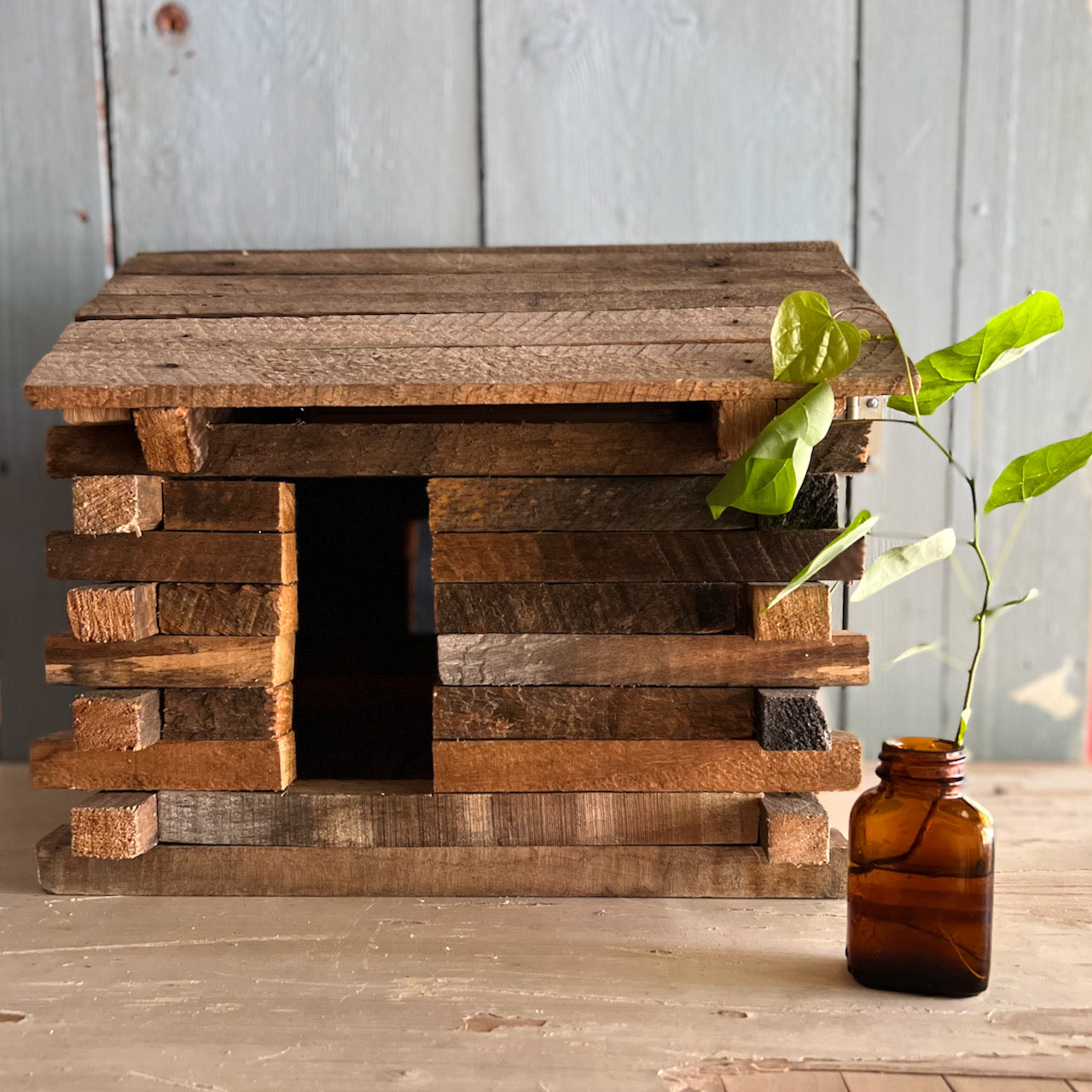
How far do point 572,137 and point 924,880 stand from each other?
3.66 feet

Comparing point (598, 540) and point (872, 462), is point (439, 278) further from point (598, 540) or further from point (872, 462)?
point (872, 462)

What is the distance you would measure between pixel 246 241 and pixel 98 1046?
1.10m

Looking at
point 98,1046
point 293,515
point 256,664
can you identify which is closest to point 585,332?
point 293,515

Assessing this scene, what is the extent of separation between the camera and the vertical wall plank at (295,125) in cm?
149

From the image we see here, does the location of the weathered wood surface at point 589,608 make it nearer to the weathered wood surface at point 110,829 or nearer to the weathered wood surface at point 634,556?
the weathered wood surface at point 634,556

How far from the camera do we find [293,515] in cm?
113

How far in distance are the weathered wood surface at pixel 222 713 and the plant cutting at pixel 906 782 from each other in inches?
20.5

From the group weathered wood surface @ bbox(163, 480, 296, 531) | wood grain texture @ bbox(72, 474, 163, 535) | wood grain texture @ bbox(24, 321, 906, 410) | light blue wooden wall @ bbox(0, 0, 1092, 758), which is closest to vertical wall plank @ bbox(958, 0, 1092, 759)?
light blue wooden wall @ bbox(0, 0, 1092, 758)

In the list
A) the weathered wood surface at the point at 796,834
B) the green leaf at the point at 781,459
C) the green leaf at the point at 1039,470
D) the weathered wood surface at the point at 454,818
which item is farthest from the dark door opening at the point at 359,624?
the green leaf at the point at 1039,470

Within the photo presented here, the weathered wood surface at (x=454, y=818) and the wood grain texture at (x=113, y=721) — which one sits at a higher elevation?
the wood grain texture at (x=113, y=721)

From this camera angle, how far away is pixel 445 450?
106cm

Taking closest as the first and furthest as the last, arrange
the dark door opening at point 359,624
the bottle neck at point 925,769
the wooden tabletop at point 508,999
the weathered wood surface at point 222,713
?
the wooden tabletop at point 508,999, the bottle neck at point 925,769, the weathered wood surface at point 222,713, the dark door opening at point 359,624

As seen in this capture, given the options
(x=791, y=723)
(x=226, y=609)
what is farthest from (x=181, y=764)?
(x=791, y=723)

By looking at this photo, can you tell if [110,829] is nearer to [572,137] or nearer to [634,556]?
[634,556]
